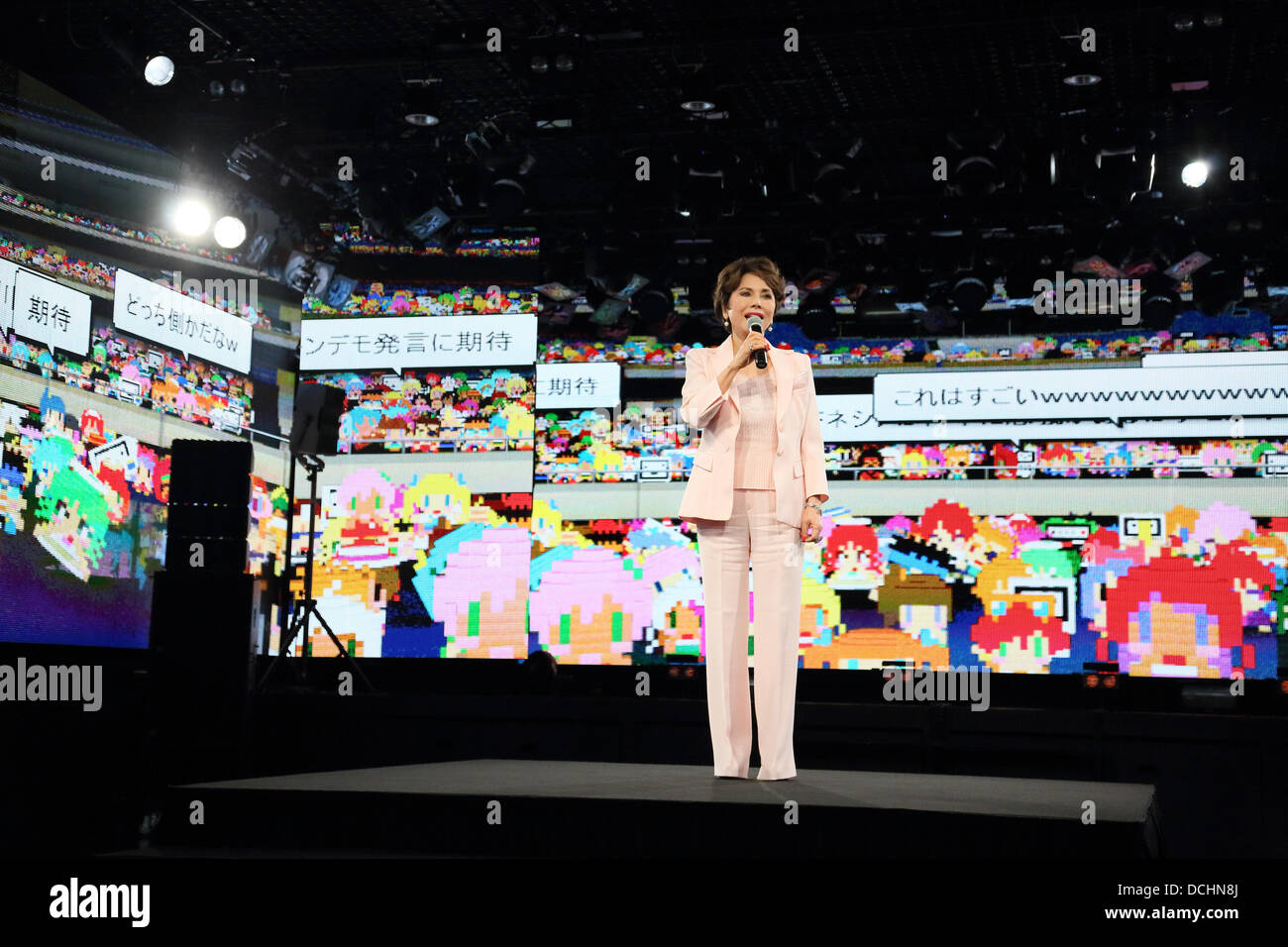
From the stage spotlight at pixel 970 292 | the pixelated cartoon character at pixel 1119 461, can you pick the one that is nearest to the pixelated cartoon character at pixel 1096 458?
the pixelated cartoon character at pixel 1119 461

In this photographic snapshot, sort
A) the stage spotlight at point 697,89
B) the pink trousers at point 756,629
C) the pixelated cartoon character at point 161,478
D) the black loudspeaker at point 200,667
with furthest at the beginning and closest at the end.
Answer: the pixelated cartoon character at point 161,478, the stage spotlight at point 697,89, the black loudspeaker at point 200,667, the pink trousers at point 756,629

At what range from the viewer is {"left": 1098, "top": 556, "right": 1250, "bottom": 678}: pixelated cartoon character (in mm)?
7215

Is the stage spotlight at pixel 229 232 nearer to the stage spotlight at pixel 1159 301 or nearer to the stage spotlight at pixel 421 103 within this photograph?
the stage spotlight at pixel 421 103

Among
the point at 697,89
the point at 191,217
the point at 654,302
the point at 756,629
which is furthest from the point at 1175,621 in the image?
the point at 191,217

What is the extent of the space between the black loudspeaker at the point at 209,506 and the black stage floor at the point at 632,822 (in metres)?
2.60

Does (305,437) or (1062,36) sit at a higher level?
(1062,36)

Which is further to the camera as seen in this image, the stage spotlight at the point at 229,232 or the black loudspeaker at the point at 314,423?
the stage spotlight at the point at 229,232

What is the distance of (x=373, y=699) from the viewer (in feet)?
21.6

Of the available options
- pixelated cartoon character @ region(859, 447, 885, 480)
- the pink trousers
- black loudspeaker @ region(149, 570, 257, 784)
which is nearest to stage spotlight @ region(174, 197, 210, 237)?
black loudspeaker @ region(149, 570, 257, 784)

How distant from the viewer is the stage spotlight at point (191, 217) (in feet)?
24.4

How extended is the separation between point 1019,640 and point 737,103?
338cm
